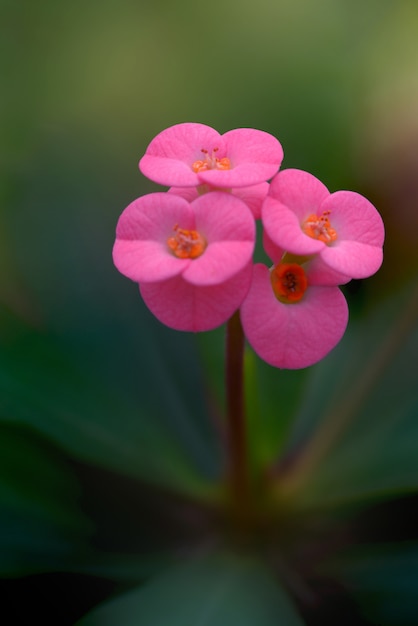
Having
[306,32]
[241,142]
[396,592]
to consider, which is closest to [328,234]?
[241,142]

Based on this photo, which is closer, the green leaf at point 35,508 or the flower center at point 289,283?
the flower center at point 289,283

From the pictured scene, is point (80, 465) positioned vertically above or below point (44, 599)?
above

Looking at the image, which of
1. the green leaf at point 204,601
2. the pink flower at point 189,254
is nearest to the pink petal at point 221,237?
the pink flower at point 189,254

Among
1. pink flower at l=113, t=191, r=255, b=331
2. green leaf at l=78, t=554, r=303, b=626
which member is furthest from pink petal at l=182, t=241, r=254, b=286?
green leaf at l=78, t=554, r=303, b=626

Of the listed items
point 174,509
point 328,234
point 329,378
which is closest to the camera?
point 328,234

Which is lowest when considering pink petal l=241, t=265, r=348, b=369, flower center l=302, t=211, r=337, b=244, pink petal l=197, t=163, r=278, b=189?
pink petal l=241, t=265, r=348, b=369

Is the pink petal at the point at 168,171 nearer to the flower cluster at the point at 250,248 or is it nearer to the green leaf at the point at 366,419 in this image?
the flower cluster at the point at 250,248

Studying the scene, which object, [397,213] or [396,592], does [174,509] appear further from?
[397,213]

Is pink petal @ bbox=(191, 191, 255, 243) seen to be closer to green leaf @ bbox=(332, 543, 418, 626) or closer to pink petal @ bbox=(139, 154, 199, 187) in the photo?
pink petal @ bbox=(139, 154, 199, 187)
